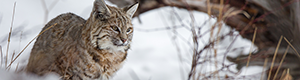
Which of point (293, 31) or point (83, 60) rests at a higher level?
point (83, 60)

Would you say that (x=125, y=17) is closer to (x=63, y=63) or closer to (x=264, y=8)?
(x=63, y=63)

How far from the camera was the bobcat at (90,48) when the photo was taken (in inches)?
86.0

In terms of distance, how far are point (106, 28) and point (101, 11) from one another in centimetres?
16

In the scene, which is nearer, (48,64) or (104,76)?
(48,64)

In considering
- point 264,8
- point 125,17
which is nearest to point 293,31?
point 264,8

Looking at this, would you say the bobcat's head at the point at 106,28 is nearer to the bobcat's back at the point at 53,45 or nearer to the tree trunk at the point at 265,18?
the bobcat's back at the point at 53,45

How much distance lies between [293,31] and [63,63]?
2886 millimetres

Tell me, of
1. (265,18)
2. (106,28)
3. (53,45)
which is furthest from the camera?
(265,18)

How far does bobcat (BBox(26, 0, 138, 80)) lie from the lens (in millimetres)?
2186

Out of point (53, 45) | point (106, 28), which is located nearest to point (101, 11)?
point (106, 28)

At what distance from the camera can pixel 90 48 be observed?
2221 mm

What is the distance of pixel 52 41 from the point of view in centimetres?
236

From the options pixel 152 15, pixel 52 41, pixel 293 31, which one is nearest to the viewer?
pixel 52 41

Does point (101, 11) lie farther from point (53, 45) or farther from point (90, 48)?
point (53, 45)
